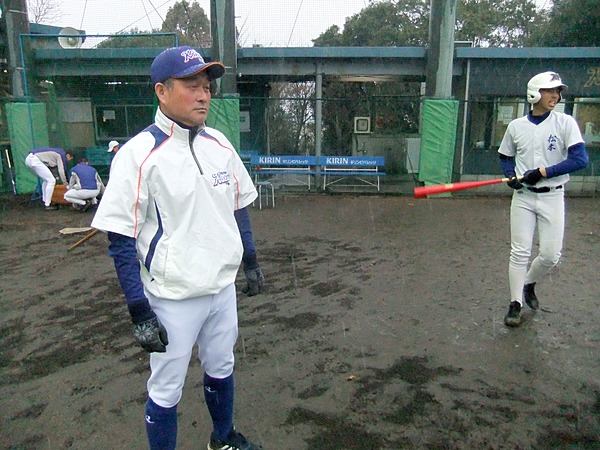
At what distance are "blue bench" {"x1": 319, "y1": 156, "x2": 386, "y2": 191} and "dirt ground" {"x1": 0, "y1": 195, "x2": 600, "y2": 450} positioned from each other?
5.25m

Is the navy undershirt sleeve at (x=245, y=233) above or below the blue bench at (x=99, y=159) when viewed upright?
above

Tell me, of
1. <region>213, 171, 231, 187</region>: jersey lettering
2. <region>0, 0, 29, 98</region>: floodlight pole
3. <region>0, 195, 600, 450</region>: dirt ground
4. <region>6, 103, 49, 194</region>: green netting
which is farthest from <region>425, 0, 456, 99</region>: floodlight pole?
<region>213, 171, 231, 187</region>: jersey lettering

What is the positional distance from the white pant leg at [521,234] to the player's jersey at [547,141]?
184 mm

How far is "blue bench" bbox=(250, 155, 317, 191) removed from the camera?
12.0 meters

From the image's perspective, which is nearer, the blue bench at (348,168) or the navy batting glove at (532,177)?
the navy batting glove at (532,177)

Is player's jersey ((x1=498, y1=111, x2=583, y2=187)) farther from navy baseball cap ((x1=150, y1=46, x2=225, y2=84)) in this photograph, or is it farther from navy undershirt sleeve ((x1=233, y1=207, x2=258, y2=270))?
navy baseball cap ((x1=150, y1=46, x2=225, y2=84))

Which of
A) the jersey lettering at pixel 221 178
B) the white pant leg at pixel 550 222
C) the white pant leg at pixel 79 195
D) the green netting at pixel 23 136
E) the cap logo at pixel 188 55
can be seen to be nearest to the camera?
the cap logo at pixel 188 55

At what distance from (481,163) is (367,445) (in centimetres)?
1169

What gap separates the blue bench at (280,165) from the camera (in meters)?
12.0

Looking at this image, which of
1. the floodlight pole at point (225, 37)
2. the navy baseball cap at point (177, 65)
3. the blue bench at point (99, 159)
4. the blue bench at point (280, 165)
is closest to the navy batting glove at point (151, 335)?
the navy baseball cap at point (177, 65)

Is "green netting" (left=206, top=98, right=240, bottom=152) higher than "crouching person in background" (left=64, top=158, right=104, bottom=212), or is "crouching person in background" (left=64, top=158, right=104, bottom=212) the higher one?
"green netting" (left=206, top=98, right=240, bottom=152)

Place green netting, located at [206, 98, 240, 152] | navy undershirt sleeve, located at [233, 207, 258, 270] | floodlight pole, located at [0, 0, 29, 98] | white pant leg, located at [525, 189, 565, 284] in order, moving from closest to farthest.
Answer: navy undershirt sleeve, located at [233, 207, 258, 270], white pant leg, located at [525, 189, 565, 284], green netting, located at [206, 98, 240, 152], floodlight pole, located at [0, 0, 29, 98]

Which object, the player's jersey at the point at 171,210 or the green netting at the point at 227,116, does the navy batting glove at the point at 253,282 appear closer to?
the player's jersey at the point at 171,210

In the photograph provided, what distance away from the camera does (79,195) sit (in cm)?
1038
